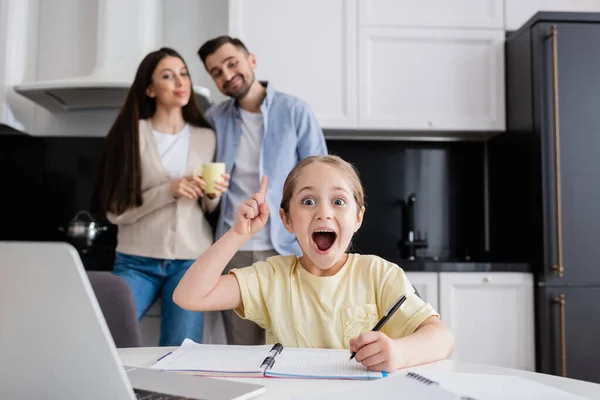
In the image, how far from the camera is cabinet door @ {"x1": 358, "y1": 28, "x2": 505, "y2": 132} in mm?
2596

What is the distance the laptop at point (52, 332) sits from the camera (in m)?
0.47

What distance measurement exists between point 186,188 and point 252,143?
0.32 metres

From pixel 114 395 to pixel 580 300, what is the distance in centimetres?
215

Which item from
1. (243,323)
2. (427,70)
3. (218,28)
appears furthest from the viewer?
(218,28)

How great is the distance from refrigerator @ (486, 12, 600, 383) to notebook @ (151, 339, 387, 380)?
1.60m

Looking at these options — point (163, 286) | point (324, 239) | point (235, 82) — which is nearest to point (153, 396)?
point (324, 239)

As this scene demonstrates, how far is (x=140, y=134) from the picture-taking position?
194cm

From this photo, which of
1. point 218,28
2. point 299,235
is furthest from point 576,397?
point 218,28

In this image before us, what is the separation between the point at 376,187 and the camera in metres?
2.90

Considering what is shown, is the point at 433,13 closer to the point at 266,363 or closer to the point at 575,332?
the point at 575,332

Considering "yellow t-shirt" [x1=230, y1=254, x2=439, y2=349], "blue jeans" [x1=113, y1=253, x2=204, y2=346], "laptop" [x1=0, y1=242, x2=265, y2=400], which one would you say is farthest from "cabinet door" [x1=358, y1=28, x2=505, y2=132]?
"laptop" [x1=0, y1=242, x2=265, y2=400]

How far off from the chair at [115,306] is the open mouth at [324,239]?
0.45 m

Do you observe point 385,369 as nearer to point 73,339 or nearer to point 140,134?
point 73,339

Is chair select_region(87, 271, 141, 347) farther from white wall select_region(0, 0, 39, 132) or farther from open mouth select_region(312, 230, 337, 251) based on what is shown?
white wall select_region(0, 0, 39, 132)
